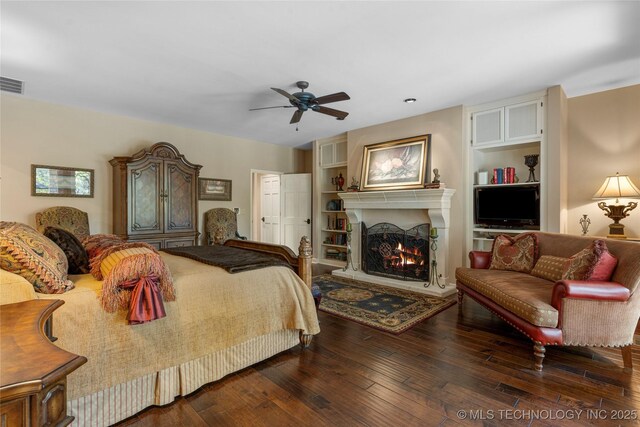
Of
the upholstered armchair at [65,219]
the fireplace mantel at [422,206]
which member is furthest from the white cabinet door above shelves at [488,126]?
the upholstered armchair at [65,219]

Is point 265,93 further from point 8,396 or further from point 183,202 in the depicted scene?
point 8,396

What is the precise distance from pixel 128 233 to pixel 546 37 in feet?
17.1

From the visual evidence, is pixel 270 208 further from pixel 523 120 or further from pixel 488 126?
pixel 523 120

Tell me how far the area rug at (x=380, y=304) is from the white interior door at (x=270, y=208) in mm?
2676

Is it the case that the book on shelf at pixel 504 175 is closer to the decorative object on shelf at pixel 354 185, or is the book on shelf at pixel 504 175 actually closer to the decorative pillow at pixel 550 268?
the decorative pillow at pixel 550 268

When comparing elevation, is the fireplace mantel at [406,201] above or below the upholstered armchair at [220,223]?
above

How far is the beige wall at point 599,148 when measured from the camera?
3.63 metres

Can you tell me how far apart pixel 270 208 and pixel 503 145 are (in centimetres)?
493

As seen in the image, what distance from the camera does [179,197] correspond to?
4.88 meters

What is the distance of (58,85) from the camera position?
3570mm

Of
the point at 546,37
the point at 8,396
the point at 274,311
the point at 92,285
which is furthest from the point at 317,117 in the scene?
the point at 8,396

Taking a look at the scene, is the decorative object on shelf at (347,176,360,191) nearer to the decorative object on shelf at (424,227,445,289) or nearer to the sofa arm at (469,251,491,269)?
the decorative object on shelf at (424,227,445,289)

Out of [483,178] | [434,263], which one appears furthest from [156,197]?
[483,178]

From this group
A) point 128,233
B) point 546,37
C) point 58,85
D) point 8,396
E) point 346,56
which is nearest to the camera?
point 8,396
